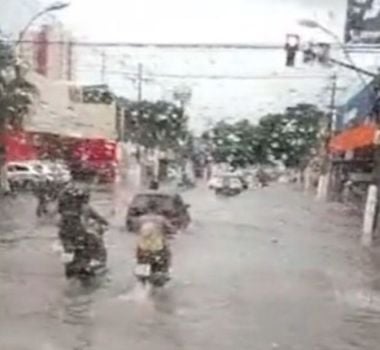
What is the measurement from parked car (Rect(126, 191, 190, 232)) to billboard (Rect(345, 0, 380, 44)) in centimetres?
447

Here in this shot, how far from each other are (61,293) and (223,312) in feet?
5.52

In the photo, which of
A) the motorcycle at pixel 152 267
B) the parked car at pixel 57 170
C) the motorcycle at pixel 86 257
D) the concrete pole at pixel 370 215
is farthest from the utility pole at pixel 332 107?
the motorcycle at pixel 152 267

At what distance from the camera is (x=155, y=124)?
107 feet

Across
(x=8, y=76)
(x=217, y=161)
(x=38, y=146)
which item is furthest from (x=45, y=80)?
(x=217, y=161)

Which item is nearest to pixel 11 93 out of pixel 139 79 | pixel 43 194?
pixel 139 79

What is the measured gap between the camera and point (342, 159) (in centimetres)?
3762

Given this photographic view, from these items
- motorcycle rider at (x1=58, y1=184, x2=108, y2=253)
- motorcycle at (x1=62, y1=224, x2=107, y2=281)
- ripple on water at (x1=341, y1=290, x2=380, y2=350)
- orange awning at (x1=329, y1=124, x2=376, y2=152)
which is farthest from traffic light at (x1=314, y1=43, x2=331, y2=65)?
motorcycle at (x1=62, y1=224, x2=107, y2=281)

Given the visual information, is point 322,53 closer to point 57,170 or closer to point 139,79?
point 139,79

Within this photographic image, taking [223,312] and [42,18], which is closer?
[223,312]

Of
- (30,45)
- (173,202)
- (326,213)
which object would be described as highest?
(30,45)

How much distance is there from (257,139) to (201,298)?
53.7 feet

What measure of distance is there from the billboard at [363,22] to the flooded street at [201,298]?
390cm

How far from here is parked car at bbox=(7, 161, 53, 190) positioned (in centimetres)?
3029

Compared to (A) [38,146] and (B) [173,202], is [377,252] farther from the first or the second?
(A) [38,146]
